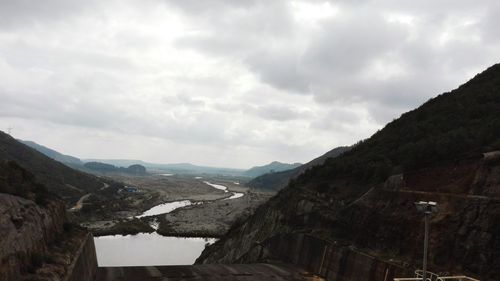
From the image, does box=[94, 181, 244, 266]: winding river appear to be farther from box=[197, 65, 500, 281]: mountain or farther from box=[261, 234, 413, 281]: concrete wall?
box=[261, 234, 413, 281]: concrete wall

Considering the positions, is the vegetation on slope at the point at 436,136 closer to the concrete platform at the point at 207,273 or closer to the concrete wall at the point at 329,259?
the concrete wall at the point at 329,259

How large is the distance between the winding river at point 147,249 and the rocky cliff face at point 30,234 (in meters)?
25.0

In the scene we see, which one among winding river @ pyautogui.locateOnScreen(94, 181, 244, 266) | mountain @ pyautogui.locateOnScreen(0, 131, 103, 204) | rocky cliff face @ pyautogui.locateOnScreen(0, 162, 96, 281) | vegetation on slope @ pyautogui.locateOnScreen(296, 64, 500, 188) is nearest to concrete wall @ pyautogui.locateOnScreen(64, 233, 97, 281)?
rocky cliff face @ pyautogui.locateOnScreen(0, 162, 96, 281)

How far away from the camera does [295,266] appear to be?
2661 cm

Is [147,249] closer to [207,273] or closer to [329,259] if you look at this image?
[207,273]

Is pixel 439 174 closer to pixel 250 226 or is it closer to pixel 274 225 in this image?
pixel 274 225

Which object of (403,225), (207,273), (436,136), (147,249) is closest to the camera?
(403,225)

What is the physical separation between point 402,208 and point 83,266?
15495 millimetres

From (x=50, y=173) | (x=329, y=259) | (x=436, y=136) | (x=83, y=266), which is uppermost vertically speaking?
(x=436, y=136)

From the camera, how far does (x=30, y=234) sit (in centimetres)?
1590

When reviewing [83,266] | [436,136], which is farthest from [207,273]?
[436,136]

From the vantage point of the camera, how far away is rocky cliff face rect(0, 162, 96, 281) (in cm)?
1368

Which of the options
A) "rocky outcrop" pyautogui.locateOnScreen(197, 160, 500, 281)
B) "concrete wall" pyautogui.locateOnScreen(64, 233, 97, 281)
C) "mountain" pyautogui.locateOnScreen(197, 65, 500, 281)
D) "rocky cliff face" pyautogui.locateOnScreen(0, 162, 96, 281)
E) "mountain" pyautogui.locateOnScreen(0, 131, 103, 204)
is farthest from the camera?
"mountain" pyautogui.locateOnScreen(0, 131, 103, 204)

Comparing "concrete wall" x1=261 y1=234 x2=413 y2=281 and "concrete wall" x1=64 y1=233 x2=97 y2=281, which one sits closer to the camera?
"concrete wall" x1=64 y1=233 x2=97 y2=281
